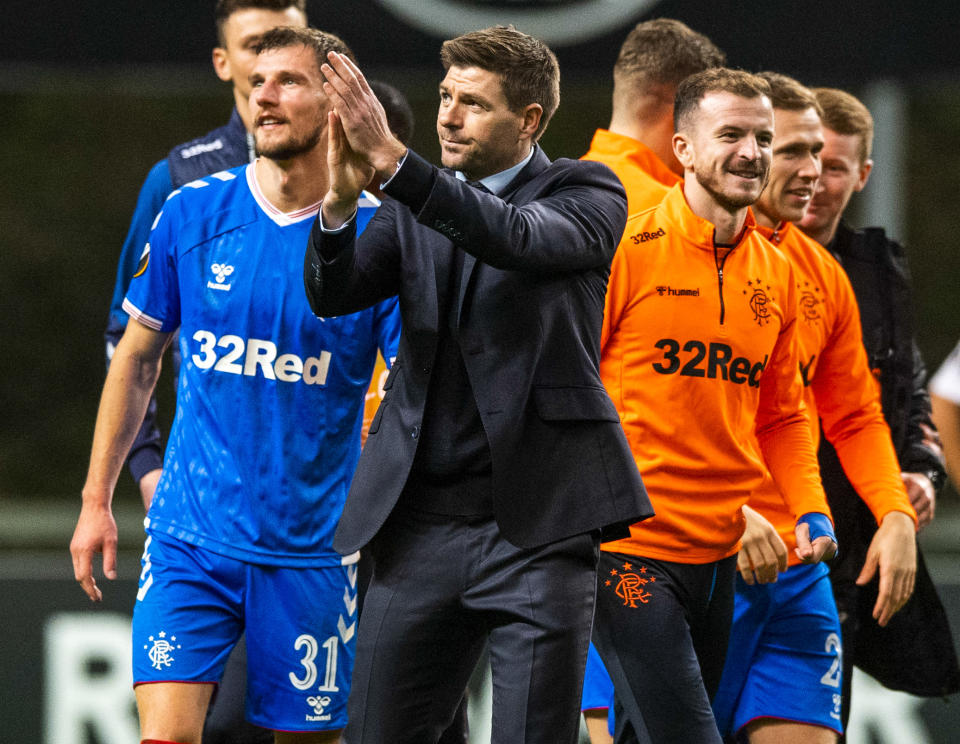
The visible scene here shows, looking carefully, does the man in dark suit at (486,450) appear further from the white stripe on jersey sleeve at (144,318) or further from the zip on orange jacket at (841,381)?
the zip on orange jacket at (841,381)

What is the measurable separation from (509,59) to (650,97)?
4.66 ft

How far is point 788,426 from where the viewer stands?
3.93 meters

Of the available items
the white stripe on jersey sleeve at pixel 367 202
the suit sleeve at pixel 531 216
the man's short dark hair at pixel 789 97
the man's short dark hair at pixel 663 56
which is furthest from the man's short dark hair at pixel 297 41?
the man's short dark hair at pixel 789 97

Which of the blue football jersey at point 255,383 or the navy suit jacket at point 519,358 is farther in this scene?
the blue football jersey at point 255,383

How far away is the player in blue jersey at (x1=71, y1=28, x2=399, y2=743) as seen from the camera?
360 centimetres

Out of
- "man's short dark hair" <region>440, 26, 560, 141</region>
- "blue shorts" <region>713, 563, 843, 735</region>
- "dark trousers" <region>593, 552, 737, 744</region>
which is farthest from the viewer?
"blue shorts" <region>713, 563, 843, 735</region>

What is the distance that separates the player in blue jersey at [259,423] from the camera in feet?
11.8

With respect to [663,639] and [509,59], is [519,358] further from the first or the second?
[663,639]

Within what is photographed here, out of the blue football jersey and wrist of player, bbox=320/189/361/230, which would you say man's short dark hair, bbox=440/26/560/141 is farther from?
the blue football jersey

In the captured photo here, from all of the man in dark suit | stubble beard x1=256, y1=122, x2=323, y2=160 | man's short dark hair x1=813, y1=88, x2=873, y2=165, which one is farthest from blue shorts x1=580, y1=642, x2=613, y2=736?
man's short dark hair x1=813, y1=88, x2=873, y2=165

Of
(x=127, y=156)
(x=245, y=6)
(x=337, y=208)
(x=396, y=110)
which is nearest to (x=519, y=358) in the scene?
(x=337, y=208)

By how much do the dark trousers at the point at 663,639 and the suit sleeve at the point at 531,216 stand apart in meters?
0.85

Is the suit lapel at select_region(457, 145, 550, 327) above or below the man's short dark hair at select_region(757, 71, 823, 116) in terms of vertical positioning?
below

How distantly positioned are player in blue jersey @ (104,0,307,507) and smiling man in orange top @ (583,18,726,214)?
3.22ft
